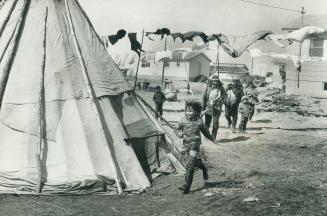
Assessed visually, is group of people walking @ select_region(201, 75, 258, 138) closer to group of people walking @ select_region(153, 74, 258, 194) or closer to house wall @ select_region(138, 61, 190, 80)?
group of people walking @ select_region(153, 74, 258, 194)

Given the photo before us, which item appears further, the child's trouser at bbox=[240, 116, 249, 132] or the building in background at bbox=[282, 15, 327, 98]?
the building in background at bbox=[282, 15, 327, 98]

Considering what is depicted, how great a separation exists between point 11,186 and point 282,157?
7.29m

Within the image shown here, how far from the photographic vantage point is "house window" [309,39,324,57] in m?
29.7

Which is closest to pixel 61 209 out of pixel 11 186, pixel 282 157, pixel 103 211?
pixel 103 211

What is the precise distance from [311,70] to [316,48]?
148 cm

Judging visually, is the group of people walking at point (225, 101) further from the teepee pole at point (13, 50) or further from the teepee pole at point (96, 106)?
the teepee pole at point (13, 50)

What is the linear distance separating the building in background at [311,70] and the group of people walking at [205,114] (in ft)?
44.4

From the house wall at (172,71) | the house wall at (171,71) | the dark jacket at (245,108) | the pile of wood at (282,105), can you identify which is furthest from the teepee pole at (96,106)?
the house wall at (171,71)

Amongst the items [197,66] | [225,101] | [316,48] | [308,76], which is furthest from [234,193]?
[197,66]

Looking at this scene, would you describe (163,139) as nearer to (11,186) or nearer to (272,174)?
(272,174)

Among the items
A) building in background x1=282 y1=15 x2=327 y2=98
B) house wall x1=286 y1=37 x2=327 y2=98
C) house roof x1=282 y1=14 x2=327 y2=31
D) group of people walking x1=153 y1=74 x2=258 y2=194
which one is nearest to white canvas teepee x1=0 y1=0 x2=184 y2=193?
group of people walking x1=153 y1=74 x2=258 y2=194

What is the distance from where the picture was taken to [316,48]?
29.9 meters

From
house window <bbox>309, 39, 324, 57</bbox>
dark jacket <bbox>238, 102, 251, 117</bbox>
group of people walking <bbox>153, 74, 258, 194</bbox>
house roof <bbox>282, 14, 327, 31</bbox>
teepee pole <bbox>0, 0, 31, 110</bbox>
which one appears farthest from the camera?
house roof <bbox>282, 14, 327, 31</bbox>

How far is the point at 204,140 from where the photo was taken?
15.0 metres
